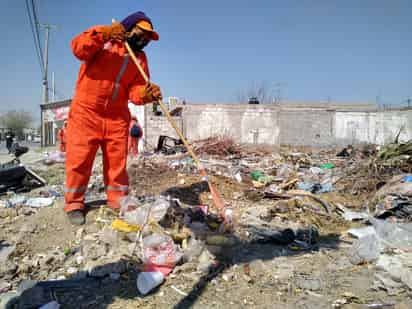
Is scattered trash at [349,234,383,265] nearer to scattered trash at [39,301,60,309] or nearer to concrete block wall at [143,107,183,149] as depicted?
scattered trash at [39,301,60,309]

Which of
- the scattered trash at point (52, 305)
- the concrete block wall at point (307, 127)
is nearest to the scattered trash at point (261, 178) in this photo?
the scattered trash at point (52, 305)

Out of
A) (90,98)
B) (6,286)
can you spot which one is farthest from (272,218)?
(6,286)

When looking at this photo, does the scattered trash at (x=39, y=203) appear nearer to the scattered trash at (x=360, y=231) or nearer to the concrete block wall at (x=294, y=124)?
the scattered trash at (x=360, y=231)

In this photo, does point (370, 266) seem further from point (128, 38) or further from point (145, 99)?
point (128, 38)

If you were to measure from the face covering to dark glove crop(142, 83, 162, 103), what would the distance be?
1.39ft

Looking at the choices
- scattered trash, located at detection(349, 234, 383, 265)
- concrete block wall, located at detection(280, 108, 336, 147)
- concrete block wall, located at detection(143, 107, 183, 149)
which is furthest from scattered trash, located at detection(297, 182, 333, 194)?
concrete block wall, located at detection(143, 107, 183, 149)

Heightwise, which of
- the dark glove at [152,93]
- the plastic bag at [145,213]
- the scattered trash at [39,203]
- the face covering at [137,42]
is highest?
the face covering at [137,42]

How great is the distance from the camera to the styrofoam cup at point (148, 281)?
6.92 ft

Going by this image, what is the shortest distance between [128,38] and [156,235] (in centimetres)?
183

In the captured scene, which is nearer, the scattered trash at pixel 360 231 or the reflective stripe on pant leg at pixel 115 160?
the reflective stripe on pant leg at pixel 115 160

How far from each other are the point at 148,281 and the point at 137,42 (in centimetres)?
216

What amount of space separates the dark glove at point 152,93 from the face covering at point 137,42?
16.7 inches

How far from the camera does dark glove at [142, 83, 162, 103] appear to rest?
306cm

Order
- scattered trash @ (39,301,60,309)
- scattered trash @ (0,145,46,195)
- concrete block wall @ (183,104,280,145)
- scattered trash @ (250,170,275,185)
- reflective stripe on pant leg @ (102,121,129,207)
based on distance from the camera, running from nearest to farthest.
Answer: scattered trash @ (39,301,60,309), reflective stripe on pant leg @ (102,121,129,207), scattered trash @ (0,145,46,195), scattered trash @ (250,170,275,185), concrete block wall @ (183,104,280,145)
